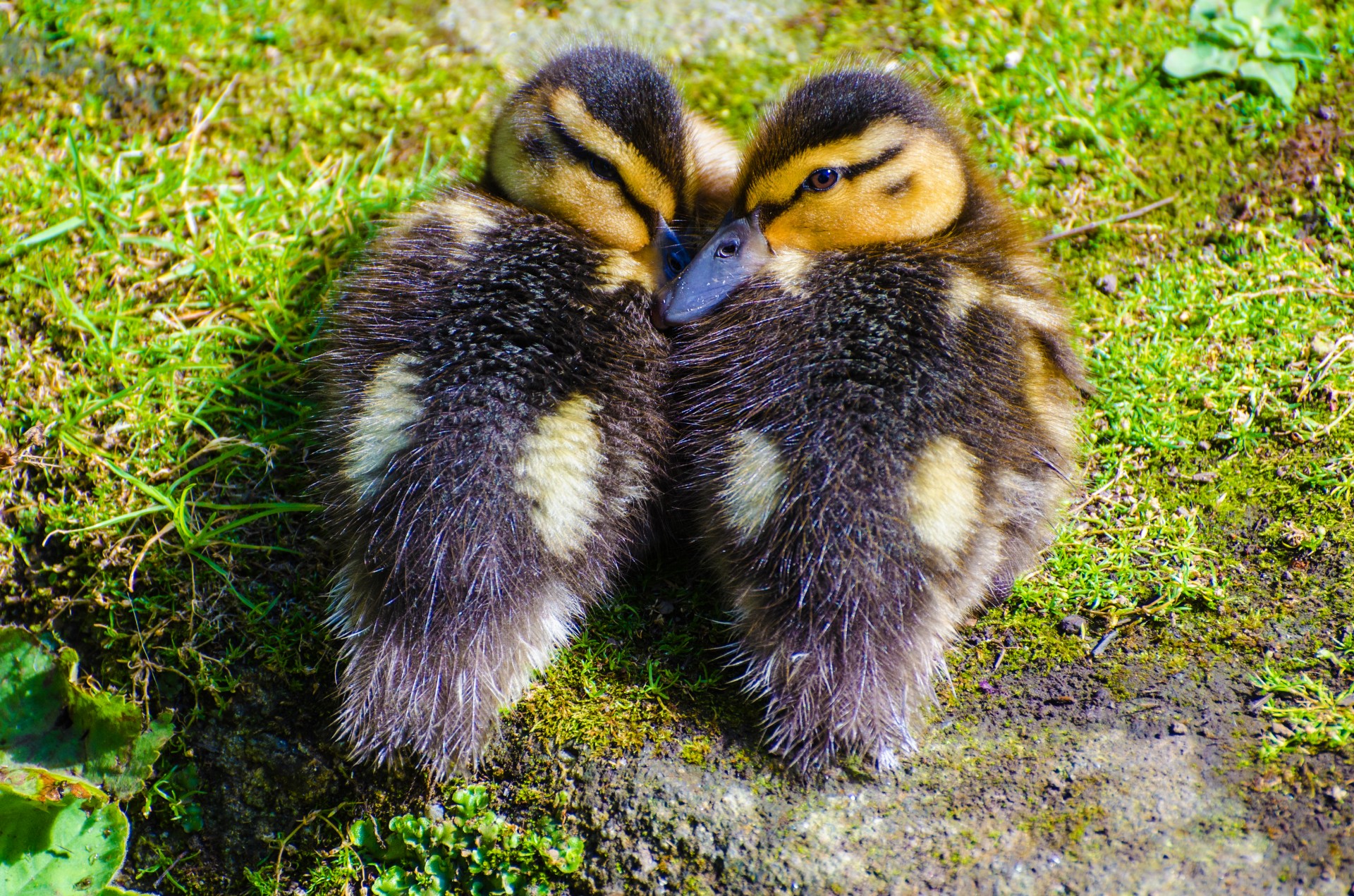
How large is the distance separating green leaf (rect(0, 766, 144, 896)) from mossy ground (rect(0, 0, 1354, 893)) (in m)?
0.14

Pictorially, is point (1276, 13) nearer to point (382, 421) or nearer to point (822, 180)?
point (822, 180)

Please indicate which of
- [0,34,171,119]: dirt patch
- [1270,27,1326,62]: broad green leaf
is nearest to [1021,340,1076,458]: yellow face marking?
[1270,27,1326,62]: broad green leaf

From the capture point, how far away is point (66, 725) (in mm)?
2670

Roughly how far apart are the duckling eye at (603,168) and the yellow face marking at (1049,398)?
1047 mm

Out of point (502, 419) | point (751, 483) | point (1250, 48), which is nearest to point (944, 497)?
point (751, 483)

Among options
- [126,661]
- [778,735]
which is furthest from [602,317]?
[126,661]

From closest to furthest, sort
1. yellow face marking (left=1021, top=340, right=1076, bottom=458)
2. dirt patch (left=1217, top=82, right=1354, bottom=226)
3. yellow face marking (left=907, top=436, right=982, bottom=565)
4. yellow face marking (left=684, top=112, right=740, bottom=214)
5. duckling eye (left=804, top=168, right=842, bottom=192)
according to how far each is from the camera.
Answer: yellow face marking (left=907, top=436, right=982, bottom=565) → yellow face marking (left=1021, top=340, right=1076, bottom=458) → duckling eye (left=804, top=168, right=842, bottom=192) → yellow face marking (left=684, top=112, right=740, bottom=214) → dirt patch (left=1217, top=82, right=1354, bottom=226)

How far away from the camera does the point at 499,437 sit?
2279mm

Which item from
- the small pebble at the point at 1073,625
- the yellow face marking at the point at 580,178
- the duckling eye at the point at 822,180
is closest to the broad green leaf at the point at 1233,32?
the duckling eye at the point at 822,180

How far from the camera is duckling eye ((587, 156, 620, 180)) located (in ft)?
8.58

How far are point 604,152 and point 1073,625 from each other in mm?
1562

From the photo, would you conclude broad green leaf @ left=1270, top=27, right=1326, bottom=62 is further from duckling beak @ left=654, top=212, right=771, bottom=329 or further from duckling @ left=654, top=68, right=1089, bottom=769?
duckling beak @ left=654, top=212, right=771, bottom=329

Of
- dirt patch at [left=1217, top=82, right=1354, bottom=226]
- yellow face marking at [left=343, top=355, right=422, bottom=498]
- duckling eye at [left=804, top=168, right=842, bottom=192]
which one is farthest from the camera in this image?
dirt patch at [left=1217, top=82, right=1354, bottom=226]

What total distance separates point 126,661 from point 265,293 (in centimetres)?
112
